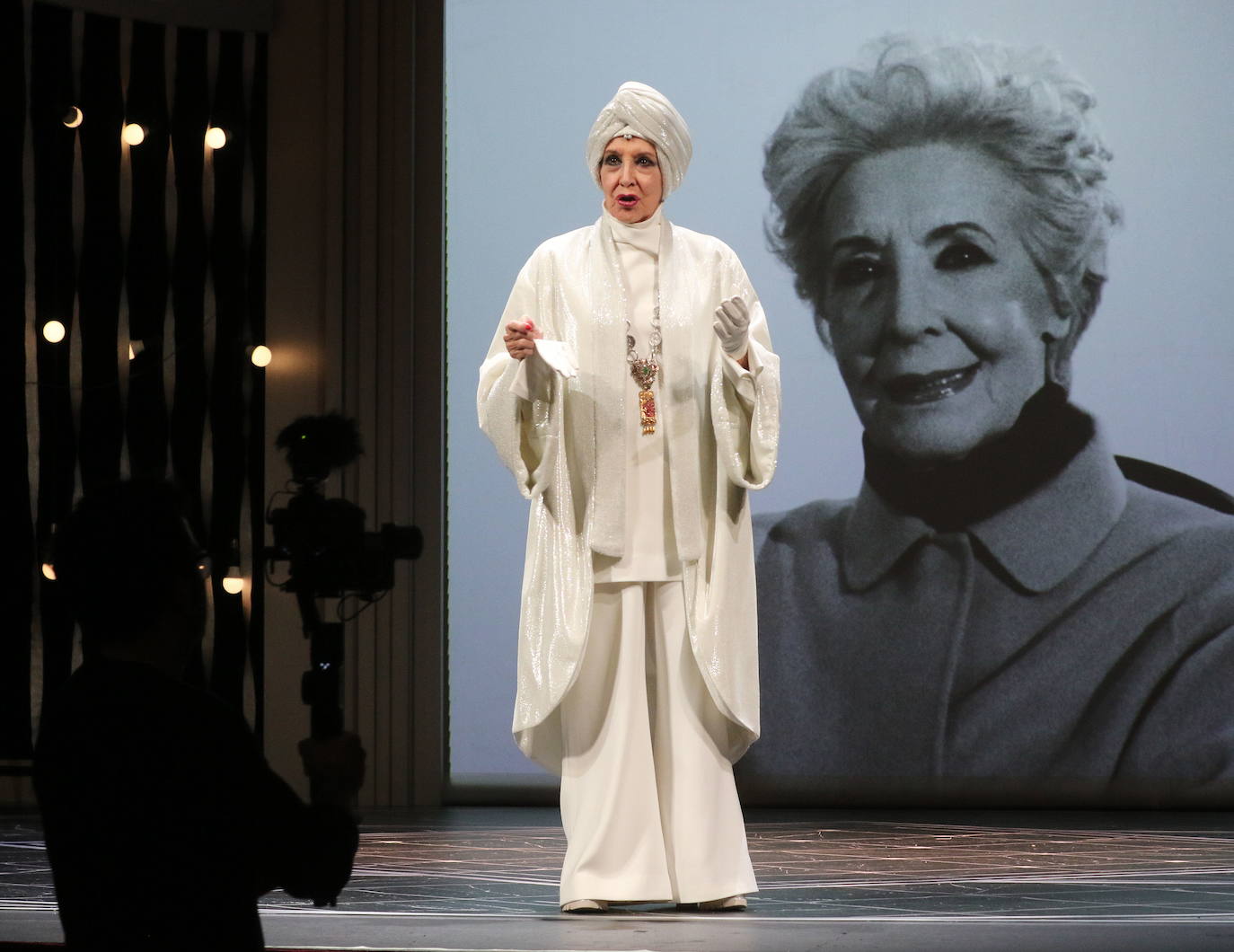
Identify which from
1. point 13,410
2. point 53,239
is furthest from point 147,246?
point 13,410

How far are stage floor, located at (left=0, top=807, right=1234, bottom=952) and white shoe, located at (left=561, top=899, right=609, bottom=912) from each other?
4cm

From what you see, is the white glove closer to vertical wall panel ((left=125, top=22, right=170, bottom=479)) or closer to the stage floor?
the stage floor

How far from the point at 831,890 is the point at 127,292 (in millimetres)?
3871

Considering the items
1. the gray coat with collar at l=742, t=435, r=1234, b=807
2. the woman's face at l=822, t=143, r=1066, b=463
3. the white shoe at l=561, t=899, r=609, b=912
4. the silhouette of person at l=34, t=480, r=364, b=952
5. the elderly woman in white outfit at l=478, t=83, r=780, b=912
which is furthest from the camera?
the woman's face at l=822, t=143, r=1066, b=463

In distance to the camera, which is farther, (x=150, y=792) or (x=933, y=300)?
(x=933, y=300)

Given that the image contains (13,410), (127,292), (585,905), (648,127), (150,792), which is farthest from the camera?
(127,292)

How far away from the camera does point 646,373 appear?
3508 millimetres

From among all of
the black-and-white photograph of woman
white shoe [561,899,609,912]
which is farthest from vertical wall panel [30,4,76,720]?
white shoe [561,899,609,912]

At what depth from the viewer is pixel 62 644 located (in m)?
6.08

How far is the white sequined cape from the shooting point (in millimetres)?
3420

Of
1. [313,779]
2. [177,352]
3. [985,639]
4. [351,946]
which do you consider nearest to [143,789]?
[313,779]

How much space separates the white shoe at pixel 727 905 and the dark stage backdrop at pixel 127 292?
322 centimetres

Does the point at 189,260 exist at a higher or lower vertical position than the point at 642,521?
higher

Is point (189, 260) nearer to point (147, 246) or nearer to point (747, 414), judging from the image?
point (147, 246)
